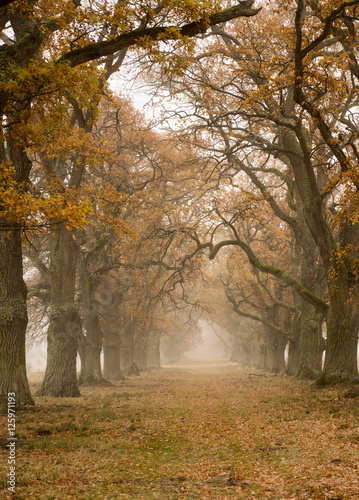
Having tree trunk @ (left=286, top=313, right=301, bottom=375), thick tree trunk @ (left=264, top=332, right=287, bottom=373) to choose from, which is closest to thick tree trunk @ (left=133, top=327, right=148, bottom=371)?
thick tree trunk @ (left=264, top=332, right=287, bottom=373)

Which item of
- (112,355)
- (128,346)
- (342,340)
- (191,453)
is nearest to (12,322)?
(191,453)

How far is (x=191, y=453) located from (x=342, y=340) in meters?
8.68

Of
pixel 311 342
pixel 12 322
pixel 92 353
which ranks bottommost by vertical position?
pixel 92 353

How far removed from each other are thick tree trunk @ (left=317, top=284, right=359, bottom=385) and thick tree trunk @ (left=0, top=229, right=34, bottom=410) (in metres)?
9.84

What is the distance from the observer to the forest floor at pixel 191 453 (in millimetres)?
4559

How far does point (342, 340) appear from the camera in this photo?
43.6 ft

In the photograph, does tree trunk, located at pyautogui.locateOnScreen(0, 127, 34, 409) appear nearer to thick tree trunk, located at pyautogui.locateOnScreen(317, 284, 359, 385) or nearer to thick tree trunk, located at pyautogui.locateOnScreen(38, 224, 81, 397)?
thick tree trunk, located at pyautogui.locateOnScreen(38, 224, 81, 397)

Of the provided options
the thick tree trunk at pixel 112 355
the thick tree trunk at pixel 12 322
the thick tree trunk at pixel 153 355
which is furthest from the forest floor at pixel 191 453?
the thick tree trunk at pixel 153 355

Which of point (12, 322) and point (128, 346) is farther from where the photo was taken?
point (128, 346)

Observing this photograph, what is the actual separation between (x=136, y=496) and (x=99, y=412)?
22.4ft

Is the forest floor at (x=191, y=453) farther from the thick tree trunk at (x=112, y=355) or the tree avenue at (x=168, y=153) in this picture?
the thick tree trunk at (x=112, y=355)

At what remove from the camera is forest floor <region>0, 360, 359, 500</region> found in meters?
4.56

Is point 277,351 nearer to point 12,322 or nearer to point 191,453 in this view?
point 12,322

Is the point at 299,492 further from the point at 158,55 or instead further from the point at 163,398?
the point at 163,398
